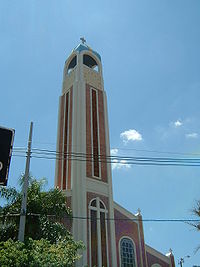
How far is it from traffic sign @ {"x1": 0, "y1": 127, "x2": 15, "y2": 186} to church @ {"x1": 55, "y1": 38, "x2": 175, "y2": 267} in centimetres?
1355

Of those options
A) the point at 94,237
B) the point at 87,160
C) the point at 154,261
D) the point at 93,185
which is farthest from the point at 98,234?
the point at 154,261

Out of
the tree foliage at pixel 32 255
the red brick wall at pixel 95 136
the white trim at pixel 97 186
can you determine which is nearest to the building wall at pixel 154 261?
the white trim at pixel 97 186

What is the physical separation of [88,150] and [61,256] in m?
15.5

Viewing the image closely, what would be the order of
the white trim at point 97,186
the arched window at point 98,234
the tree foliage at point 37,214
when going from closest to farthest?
the tree foliage at point 37,214
the arched window at point 98,234
the white trim at point 97,186

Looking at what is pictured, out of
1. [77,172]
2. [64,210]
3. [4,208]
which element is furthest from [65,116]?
[4,208]

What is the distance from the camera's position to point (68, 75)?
116ft

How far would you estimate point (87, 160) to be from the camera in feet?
85.8

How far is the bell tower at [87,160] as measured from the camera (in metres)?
23.3

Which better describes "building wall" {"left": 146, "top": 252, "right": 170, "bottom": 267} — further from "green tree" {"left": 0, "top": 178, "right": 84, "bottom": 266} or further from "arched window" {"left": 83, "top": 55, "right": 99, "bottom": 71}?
"arched window" {"left": 83, "top": 55, "right": 99, "bottom": 71}

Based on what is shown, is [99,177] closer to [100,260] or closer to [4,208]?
[100,260]

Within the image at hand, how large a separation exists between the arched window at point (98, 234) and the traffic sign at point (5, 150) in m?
18.0

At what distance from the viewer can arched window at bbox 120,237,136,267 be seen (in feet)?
79.9

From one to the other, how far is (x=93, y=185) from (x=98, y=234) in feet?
13.3

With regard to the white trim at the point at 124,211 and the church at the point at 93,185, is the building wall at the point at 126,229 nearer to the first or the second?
the church at the point at 93,185
